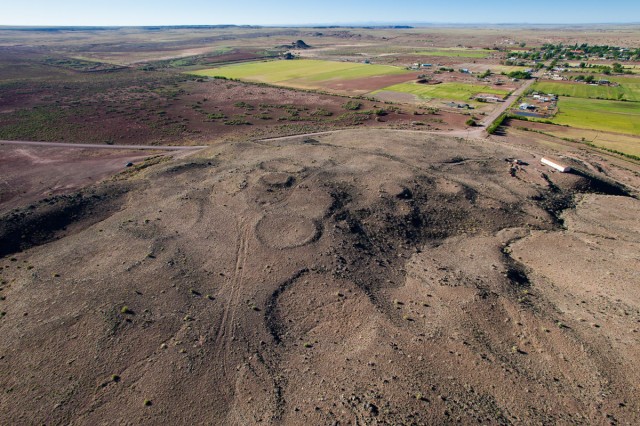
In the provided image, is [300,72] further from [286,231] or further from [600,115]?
[286,231]

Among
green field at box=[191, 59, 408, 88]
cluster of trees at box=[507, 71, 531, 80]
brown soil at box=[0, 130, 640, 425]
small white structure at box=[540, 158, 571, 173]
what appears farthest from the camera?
green field at box=[191, 59, 408, 88]

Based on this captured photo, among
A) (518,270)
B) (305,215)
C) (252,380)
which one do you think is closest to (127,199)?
(305,215)

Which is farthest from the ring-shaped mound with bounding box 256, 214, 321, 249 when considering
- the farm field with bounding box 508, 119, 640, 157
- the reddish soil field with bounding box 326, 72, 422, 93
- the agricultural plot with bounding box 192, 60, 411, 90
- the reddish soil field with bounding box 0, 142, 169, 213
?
the agricultural plot with bounding box 192, 60, 411, 90

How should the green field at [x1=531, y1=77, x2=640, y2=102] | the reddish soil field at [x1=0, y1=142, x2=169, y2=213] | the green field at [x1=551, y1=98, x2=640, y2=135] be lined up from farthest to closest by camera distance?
the green field at [x1=531, y1=77, x2=640, y2=102] < the green field at [x1=551, y1=98, x2=640, y2=135] < the reddish soil field at [x1=0, y1=142, x2=169, y2=213]

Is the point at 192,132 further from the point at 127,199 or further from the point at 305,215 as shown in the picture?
the point at 305,215

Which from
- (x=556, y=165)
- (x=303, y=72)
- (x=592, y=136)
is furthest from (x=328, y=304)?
(x=303, y=72)

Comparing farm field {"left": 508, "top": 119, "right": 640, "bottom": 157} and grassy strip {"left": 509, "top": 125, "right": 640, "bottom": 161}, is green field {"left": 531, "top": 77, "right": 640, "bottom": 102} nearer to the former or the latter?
farm field {"left": 508, "top": 119, "right": 640, "bottom": 157}

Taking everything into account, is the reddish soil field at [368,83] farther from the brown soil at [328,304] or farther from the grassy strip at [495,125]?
the brown soil at [328,304]
